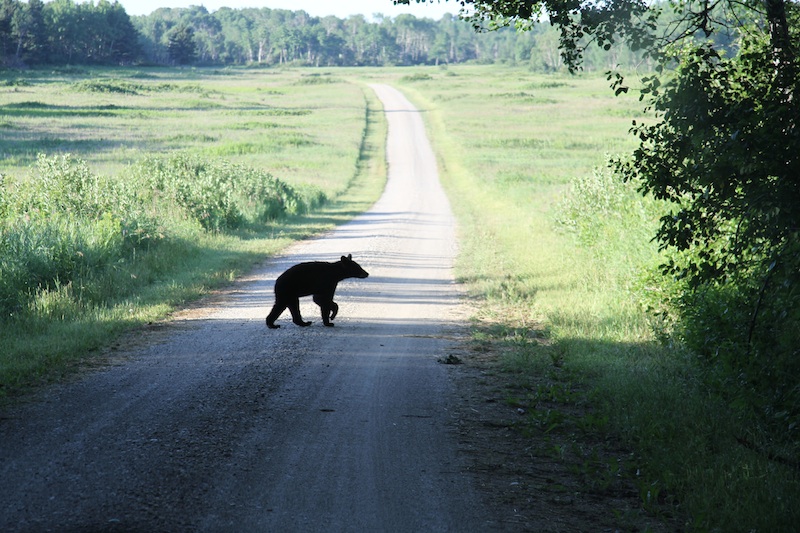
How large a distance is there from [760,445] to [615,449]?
3.93 ft

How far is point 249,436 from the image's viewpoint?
6.82m

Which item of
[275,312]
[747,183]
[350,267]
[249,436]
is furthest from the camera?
[350,267]

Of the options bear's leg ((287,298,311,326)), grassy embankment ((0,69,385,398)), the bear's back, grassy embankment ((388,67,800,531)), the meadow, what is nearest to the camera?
grassy embankment ((388,67,800,531))

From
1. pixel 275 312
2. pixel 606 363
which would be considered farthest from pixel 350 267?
pixel 606 363

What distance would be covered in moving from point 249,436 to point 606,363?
477 cm

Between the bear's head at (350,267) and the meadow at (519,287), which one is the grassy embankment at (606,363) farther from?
the bear's head at (350,267)

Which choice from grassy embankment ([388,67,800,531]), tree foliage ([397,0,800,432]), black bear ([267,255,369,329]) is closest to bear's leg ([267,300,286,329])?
black bear ([267,255,369,329])

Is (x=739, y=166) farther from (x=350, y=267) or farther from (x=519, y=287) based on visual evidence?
(x=519, y=287)

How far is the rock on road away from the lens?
5.27 meters

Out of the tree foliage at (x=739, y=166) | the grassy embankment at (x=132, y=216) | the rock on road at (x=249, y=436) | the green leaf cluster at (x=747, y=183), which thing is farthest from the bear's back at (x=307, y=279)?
the green leaf cluster at (x=747, y=183)

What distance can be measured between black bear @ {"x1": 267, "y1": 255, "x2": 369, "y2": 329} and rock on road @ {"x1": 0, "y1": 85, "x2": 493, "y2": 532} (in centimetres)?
25

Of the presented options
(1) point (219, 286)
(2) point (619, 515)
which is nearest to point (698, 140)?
(2) point (619, 515)

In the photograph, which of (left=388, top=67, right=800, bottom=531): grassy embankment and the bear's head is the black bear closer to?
the bear's head

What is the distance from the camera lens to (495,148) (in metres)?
60.0
